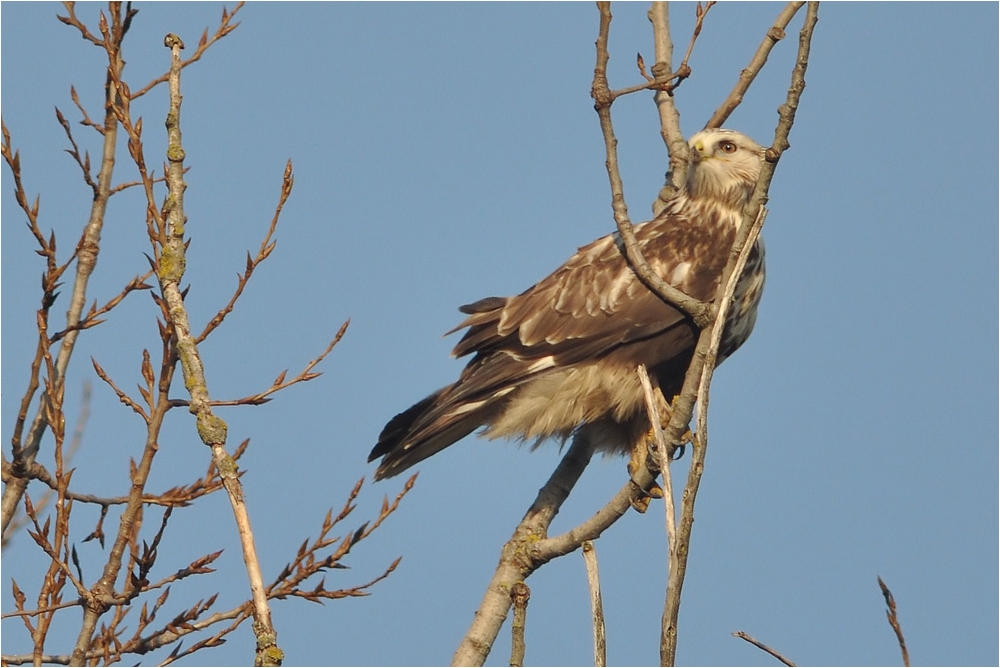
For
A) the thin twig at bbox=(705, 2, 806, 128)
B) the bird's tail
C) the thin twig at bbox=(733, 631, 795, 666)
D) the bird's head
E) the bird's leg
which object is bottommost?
the thin twig at bbox=(733, 631, 795, 666)

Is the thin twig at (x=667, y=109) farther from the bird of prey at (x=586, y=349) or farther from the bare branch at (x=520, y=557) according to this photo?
the bare branch at (x=520, y=557)

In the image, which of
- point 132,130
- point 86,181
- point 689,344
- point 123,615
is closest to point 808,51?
point 689,344

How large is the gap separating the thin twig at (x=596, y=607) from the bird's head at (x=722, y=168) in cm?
303

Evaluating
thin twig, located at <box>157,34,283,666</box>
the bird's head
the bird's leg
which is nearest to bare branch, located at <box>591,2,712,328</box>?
the bird's leg

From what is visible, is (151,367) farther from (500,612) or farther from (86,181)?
(500,612)

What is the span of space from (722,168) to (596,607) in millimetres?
3401

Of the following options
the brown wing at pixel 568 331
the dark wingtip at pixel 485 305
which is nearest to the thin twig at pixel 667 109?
the brown wing at pixel 568 331

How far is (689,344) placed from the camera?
6125mm

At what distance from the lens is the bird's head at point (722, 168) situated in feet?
21.8

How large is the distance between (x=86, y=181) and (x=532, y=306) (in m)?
2.57

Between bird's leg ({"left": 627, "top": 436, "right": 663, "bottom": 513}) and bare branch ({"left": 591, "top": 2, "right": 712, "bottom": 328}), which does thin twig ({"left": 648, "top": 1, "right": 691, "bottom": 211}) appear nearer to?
bird's leg ({"left": 627, "top": 436, "right": 663, "bottom": 513})

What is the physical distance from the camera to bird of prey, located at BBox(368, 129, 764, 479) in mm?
6184

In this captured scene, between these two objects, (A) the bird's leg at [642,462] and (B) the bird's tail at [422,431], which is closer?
(A) the bird's leg at [642,462]

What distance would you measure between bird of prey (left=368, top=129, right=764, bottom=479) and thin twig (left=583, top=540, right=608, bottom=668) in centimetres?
207
